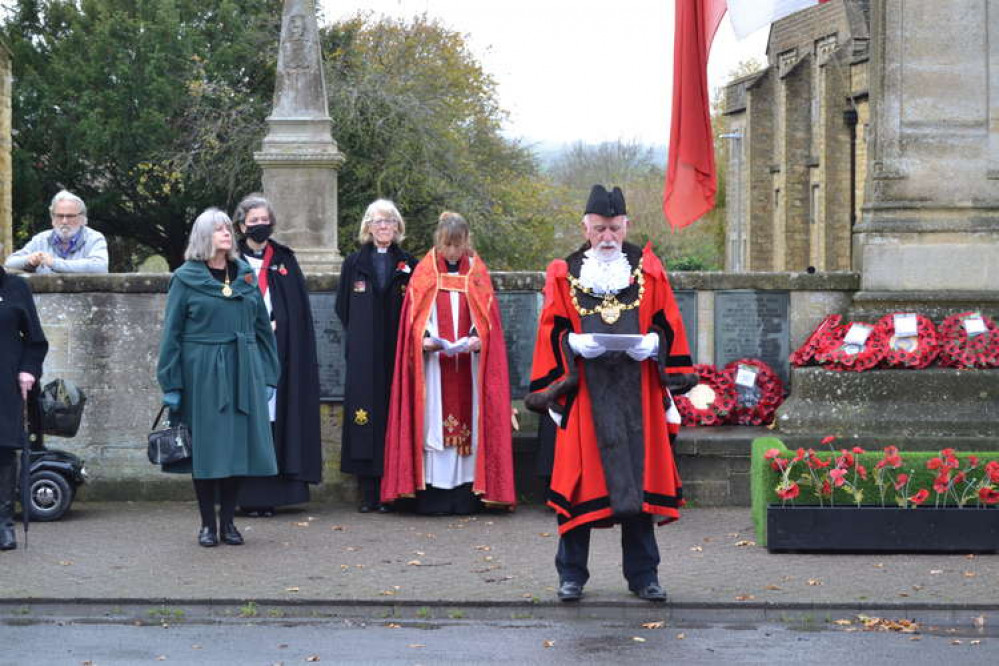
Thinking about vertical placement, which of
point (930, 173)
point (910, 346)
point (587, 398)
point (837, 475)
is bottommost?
point (837, 475)

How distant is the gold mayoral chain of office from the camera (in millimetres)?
8430

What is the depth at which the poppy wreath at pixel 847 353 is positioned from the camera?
1170cm

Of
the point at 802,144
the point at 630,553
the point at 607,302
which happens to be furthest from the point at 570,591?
the point at 802,144

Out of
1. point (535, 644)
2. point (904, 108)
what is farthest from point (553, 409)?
point (904, 108)

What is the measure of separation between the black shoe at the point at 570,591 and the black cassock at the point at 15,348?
3.58 metres

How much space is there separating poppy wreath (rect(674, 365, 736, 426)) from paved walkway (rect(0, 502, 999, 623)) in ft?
3.01

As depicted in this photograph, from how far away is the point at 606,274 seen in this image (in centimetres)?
844

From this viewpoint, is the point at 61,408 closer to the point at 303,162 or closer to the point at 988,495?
the point at 303,162

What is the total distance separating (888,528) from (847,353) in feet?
7.55

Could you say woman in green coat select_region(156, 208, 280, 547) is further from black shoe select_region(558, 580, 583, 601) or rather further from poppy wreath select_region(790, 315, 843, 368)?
poppy wreath select_region(790, 315, 843, 368)

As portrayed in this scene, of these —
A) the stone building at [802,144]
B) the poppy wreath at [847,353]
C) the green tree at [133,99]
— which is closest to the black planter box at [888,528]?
the poppy wreath at [847,353]

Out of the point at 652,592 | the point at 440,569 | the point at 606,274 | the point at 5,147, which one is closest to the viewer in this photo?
the point at 652,592

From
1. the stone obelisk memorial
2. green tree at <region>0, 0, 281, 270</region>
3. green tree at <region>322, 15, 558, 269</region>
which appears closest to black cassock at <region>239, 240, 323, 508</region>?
the stone obelisk memorial

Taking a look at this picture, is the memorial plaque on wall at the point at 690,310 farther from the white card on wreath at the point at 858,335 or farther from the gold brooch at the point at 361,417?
the gold brooch at the point at 361,417
